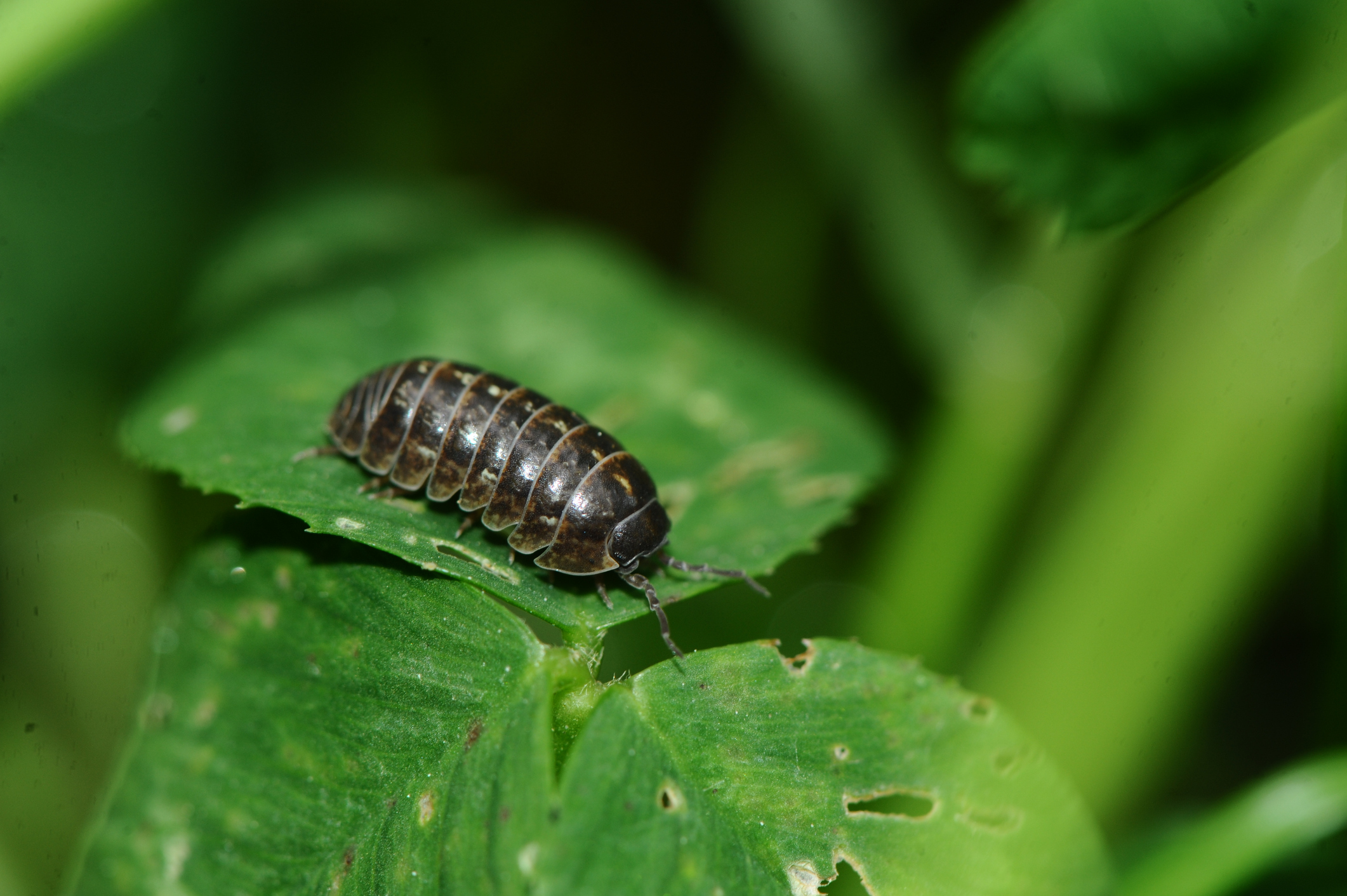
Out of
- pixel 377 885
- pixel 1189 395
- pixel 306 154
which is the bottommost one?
pixel 377 885

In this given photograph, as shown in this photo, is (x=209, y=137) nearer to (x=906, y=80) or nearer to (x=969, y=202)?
(x=906, y=80)

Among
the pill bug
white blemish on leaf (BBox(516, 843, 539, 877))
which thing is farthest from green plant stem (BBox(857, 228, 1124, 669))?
white blemish on leaf (BBox(516, 843, 539, 877))

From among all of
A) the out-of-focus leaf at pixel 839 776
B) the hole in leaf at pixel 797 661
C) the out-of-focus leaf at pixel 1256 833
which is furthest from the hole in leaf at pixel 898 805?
the out-of-focus leaf at pixel 1256 833

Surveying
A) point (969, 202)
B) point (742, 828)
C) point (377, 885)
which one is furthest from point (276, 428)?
point (969, 202)

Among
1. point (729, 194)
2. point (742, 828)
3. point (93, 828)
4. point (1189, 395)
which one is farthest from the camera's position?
point (729, 194)

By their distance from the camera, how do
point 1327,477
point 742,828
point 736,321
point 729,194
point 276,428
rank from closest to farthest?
point 742,828 → point 276,428 → point 1327,477 → point 736,321 → point 729,194

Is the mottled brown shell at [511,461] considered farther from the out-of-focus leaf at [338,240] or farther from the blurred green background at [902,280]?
the out-of-focus leaf at [338,240]
